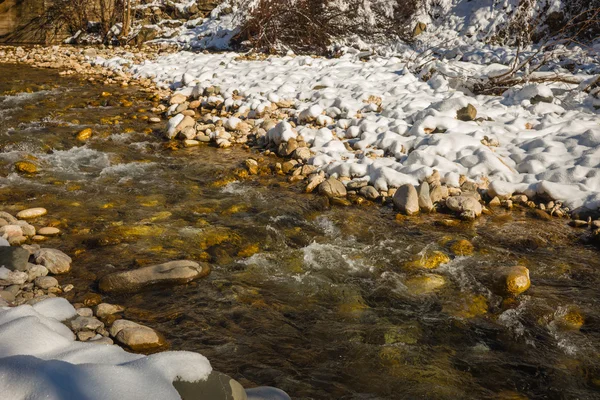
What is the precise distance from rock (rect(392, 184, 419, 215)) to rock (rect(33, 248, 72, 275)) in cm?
281

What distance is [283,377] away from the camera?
2.54 meters

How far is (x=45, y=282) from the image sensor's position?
10.3 ft

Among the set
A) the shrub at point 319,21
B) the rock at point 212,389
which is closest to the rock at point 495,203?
the rock at point 212,389

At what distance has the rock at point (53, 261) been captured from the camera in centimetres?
332

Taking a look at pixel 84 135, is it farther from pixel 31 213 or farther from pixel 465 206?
pixel 465 206

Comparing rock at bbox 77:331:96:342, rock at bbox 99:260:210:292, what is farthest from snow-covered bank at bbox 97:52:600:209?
rock at bbox 77:331:96:342

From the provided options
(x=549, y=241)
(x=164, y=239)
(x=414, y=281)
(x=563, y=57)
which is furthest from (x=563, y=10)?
(x=164, y=239)


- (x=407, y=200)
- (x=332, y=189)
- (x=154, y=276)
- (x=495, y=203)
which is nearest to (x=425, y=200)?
(x=407, y=200)

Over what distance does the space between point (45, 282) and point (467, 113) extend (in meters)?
4.97

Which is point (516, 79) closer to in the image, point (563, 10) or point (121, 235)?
point (563, 10)

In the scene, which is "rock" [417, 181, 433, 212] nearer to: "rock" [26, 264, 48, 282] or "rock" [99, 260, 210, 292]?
"rock" [99, 260, 210, 292]

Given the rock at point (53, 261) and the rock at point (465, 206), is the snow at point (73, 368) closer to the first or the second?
the rock at point (53, 261)

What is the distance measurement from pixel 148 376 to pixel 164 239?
2.05 meters

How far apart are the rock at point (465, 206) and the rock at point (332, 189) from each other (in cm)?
101
